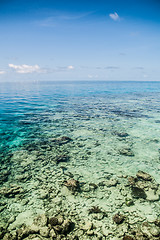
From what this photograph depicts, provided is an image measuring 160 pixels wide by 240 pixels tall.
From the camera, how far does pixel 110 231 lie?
4422mm

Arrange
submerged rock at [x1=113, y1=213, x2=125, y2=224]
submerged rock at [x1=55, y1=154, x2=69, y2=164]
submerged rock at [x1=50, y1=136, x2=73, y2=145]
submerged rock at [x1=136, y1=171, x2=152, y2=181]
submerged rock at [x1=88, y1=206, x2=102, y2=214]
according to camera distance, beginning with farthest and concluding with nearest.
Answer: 1. submerged rock at [x1=50, y1=136, x2=73, y2=145]
2. submerged rock at [x1=55, y1=154, x2=69, y2=164]
3. submerged rock at [x1=136, y1=171, x2=152, y2=181]
4. submerged rock at [x1=88, y1=206, x2=102, y2=214]
5. submerged rock at [x1=113, y1=213, x2=125, y2=224]

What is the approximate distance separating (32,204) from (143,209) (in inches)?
165

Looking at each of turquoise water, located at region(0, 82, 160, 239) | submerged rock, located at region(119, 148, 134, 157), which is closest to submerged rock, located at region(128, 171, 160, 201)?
turquoise water, located at region(0, 82, 160, 239)

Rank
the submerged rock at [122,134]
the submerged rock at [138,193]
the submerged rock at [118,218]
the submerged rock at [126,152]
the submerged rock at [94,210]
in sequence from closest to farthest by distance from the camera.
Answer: the submerged rock at [118,218], the submerged rock at [94,210], the submerged rock at [138,193], the submerged rock at [126,152], the submerged rock at [122,134]

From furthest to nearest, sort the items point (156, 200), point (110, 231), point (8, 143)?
point (8, 143) < point (156, 200) < point (110, 231)

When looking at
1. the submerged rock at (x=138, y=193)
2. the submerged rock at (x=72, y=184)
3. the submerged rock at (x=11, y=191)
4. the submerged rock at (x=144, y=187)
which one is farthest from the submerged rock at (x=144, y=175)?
the submerged rock at (x=11, y=191)

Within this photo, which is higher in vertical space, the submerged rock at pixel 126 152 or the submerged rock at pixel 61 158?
the submerged rock at pixel 126 152

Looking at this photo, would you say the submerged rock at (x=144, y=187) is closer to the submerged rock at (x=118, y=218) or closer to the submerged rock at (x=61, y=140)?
the submerged rock at (x=118, y=218)

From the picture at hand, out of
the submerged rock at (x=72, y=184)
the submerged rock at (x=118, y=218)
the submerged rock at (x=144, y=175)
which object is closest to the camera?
the submerged rock at (x=118, y=218)

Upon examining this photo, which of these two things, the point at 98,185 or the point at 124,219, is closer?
the point at 124,219

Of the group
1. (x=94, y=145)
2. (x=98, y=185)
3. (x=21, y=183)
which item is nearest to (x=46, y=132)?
(x=94, y=145)

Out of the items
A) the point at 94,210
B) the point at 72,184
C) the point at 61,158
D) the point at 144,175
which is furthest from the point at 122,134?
the point at 94,210

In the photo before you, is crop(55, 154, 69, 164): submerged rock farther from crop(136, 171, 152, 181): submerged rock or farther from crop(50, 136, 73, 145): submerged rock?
crop(136, 171, 152, 181): submerged rock

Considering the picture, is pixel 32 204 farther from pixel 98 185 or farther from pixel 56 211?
pixel 98 185
